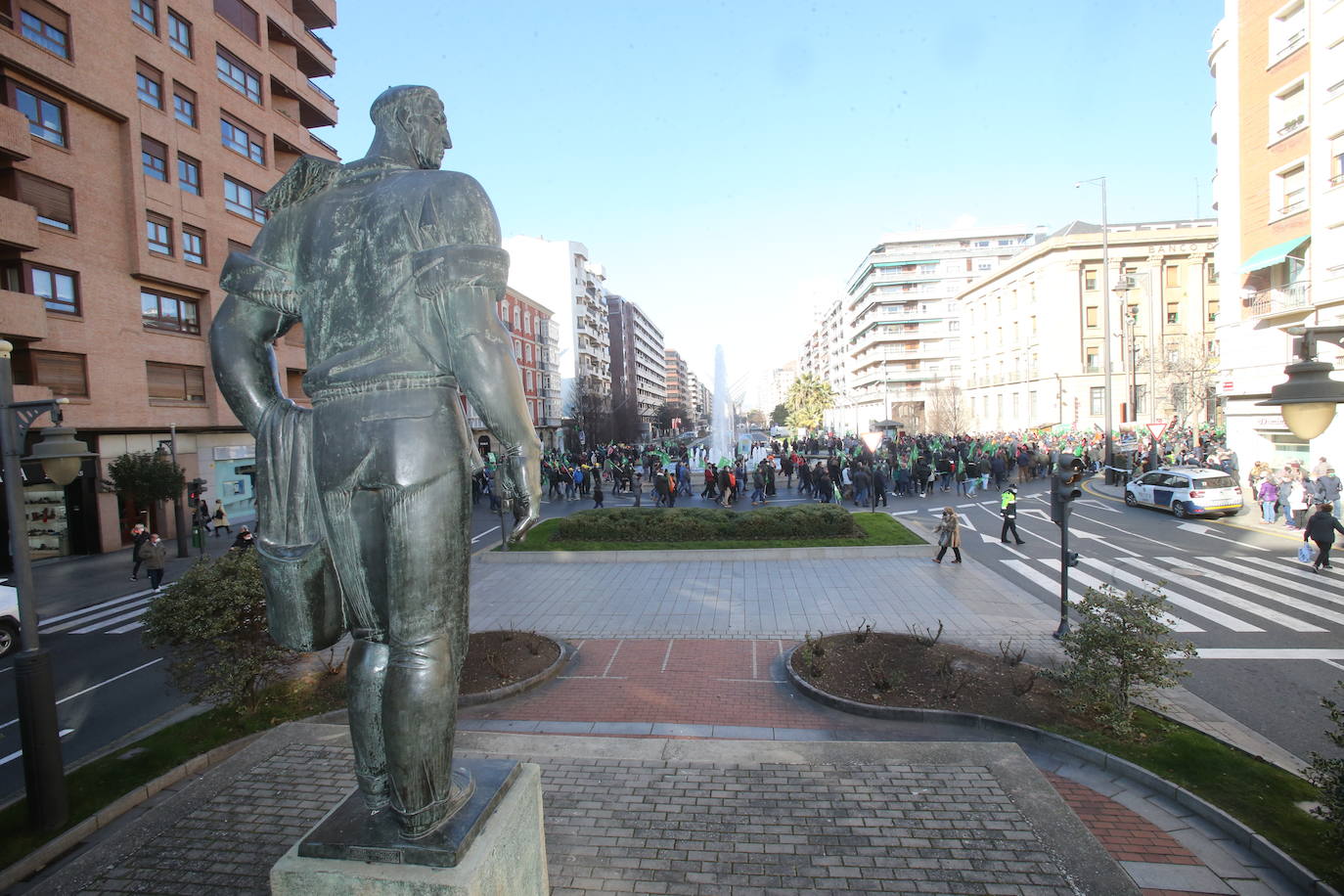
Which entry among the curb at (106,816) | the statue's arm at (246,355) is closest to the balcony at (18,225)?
the curb at (106,816)

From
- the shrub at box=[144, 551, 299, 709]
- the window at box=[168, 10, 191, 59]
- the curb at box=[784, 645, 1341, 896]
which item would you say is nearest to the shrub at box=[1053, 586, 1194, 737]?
the curb at box=[784, 645, 1341, 896]

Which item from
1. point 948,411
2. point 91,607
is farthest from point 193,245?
point 948,411

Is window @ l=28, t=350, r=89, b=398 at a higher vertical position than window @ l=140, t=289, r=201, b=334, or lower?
lower

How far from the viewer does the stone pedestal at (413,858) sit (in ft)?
8.82

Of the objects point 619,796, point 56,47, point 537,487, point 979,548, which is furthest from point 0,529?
point 979,548

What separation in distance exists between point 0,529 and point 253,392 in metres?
24.8

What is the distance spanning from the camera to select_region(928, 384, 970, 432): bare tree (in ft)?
198

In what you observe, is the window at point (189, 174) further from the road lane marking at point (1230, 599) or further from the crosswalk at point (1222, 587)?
the road lane marking at point (1230, 599)

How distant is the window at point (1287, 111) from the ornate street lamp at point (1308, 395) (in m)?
24.7

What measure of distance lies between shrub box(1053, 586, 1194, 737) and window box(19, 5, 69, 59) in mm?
28710

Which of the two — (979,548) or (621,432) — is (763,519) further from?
(621,432)

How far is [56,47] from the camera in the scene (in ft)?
66.0

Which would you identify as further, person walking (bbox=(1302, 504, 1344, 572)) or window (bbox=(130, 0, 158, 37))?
window (bbox=(130, 0, 158, 37))

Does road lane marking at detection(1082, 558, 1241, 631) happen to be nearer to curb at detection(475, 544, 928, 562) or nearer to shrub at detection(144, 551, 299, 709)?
curb at detection(475, 544, 928, 562)
